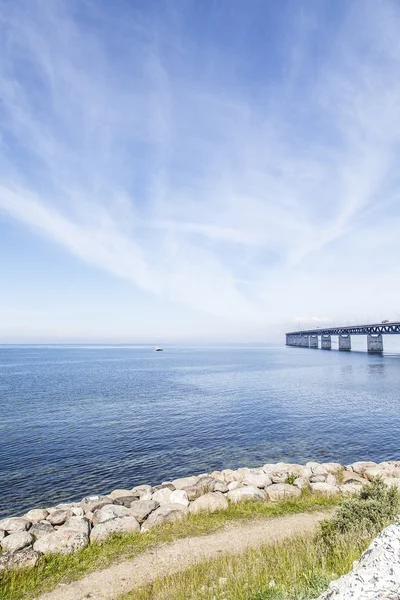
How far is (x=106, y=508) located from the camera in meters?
17.6

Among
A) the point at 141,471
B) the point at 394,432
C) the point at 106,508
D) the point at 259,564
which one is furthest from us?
the point at 394,432

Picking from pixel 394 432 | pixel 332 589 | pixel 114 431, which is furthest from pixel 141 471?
pixel 394 432

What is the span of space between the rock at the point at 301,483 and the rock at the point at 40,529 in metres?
13.2

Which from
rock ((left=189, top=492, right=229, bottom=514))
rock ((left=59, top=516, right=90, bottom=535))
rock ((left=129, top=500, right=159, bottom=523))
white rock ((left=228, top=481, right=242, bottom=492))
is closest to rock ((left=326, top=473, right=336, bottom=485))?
white rock ((left=228, top=481, right=242, bottom=492))

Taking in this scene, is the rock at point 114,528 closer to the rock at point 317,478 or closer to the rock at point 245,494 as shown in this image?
the rock at point 245,494

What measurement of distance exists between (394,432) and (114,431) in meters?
30.3

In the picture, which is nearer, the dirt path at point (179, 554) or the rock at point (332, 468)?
the dirt path at point (179, 554)

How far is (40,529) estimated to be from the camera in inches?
620

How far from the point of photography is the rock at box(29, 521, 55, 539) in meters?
15.4

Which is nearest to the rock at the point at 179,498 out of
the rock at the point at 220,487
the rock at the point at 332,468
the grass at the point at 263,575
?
the rock at the point at 220,487

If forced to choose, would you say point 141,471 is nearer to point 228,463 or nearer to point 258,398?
point 228,463

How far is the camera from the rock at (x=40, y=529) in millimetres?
15430

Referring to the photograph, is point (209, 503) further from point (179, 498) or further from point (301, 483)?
point (301, 483)

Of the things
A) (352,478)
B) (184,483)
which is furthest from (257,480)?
(352,478)
